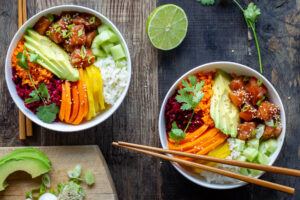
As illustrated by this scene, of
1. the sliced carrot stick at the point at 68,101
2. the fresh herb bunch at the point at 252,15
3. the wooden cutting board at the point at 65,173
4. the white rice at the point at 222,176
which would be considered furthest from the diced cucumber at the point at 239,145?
the sliced carrot stick at the point at 68,101

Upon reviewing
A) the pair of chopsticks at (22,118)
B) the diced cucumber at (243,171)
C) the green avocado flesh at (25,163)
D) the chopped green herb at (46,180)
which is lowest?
the chopped green herb at (46,180)

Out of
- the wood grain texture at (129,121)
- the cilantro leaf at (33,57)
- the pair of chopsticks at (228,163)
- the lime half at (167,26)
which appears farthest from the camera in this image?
the wood grain texture at (129,121)

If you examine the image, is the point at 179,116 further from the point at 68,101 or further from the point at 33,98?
the point at 33,98

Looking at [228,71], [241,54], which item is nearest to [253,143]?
[228,71]

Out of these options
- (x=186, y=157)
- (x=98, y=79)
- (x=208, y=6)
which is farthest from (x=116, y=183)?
(x=208, y=6)

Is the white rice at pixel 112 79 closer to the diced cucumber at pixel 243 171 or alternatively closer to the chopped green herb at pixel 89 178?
the chopped green herb at pixel 89 178
